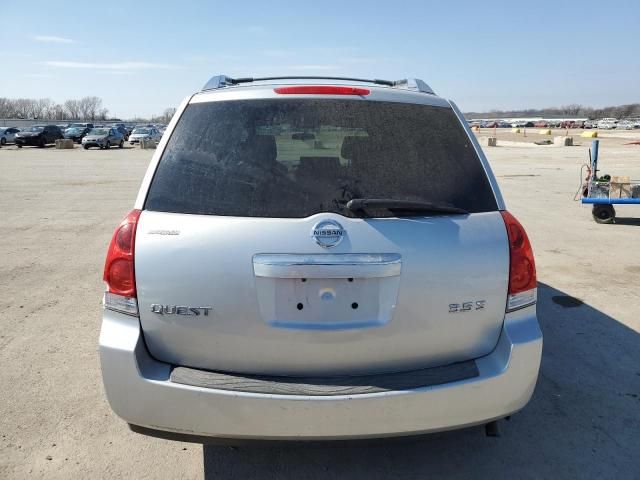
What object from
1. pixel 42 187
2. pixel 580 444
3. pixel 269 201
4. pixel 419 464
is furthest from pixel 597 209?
pixel 42 187

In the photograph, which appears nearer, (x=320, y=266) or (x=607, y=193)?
(x=320, y=266)

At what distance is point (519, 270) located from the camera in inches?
96.5

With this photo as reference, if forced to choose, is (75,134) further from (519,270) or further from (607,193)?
(519,270)

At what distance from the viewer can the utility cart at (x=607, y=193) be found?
942 cm

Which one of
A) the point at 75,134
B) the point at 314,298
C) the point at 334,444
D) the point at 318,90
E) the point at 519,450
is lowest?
the point at 519,450

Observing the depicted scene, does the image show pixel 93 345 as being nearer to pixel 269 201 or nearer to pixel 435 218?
pixel 269 201

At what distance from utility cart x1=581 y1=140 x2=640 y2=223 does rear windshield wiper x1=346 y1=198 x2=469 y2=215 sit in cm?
840

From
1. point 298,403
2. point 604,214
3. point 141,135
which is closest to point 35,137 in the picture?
point 141,135

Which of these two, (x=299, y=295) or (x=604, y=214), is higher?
(x=299, y=295)

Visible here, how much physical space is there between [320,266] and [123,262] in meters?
0.90

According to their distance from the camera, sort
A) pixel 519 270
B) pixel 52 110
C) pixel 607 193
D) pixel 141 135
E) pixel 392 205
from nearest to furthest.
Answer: pixel 392 205, pixel 519 270, pixel 607 193, pixel 141 135, pixel 52 110

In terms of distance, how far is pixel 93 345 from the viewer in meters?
4.27

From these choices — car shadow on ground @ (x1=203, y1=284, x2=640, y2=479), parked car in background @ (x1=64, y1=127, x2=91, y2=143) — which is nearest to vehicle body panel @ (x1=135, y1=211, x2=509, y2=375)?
car shadow on ground @ (x1=203, y1=284, x2=640, y2=479)

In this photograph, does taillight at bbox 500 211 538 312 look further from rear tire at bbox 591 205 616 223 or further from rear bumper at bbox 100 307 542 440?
rear tire at bbox 591 205 616 223
